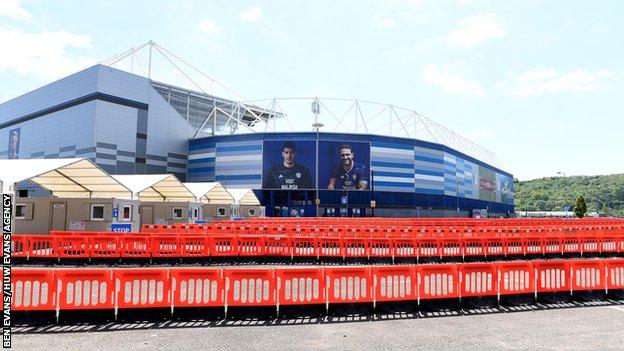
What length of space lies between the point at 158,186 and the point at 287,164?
133 feet

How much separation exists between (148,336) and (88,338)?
96 cm

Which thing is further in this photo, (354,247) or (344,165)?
(344,165)

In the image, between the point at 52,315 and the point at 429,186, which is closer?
the point at 52,315

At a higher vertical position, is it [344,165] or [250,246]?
[344,165]

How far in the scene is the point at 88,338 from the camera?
7324mm

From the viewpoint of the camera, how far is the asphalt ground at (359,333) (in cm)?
702

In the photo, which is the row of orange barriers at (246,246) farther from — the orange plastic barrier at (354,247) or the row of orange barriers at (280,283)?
the row of orange barriers at (280,283)

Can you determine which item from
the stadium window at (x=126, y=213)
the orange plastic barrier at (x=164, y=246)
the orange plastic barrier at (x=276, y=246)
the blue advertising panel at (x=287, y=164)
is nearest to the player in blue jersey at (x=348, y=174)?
the blue advertising panel at (x=287, y=164)

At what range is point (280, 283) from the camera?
8.80 metres

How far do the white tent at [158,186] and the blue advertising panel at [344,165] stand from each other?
38.4 m

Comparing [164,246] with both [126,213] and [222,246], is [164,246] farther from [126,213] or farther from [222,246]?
[126,213]

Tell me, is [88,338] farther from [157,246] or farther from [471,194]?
[471,194]

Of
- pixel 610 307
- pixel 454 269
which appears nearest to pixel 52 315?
pixel 454 269

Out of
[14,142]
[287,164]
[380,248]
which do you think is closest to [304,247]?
[380,248]
